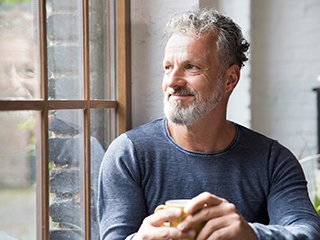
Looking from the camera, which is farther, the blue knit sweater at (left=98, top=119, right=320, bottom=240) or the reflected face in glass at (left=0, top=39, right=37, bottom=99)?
the blue knit sweater at (left=98, top=119, right=320, bottom=240)

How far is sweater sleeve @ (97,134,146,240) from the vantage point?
1.42m

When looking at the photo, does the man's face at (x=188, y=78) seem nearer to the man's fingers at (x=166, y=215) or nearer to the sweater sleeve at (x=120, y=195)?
the sweater sleeve at (x=120, y=195)

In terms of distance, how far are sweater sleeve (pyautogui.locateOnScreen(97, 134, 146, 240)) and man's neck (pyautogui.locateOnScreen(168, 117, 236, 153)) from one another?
13 centimetres

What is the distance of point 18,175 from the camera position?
1308 millimetres

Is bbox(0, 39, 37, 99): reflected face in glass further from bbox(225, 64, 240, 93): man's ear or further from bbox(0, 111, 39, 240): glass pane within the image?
bbox(225, 64, 240, 93): man's ear

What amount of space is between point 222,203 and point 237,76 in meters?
0.59

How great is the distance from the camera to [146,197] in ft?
5.03

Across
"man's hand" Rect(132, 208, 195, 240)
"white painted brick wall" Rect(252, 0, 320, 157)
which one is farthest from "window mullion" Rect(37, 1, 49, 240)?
"white painted brick wall" Rect(252, 0, 320, 157)

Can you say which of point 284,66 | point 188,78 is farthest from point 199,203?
point 284,66

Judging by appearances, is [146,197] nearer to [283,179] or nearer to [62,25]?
[283,179]

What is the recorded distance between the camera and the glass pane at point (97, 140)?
1.74m

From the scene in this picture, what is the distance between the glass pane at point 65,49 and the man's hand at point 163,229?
0.45 metres

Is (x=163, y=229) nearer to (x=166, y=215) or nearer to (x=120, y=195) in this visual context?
(x=166, y=215)

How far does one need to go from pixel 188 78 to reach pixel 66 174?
384mm
